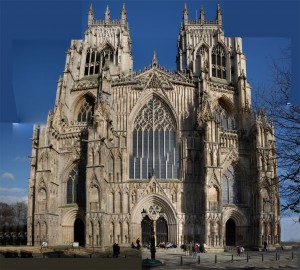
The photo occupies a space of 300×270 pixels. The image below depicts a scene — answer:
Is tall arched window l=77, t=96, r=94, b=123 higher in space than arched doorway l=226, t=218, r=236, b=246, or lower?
higher

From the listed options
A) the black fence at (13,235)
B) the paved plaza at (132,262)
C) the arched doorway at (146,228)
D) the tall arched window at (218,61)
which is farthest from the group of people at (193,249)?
the tall arched window at (218,61)

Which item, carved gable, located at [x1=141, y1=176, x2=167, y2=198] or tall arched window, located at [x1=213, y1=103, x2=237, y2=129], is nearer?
carved gable, located at [x1=141, y1=176, x2=167, y2=198]

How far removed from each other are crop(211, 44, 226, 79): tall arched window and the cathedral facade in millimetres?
1900

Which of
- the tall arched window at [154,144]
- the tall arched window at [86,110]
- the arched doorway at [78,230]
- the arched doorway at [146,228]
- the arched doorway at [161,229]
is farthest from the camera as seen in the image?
the tall arched window at [86,110]

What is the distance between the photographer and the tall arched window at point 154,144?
76.4 feet

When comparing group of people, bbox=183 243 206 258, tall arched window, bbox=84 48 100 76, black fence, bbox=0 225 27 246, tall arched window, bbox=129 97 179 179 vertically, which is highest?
tall arched window, bbox=84 48 100 76

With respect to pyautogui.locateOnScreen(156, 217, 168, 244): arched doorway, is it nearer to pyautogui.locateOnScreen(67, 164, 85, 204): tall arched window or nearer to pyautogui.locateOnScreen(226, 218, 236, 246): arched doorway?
pyautogui.locateOnScreen(226, 218, 236, 246): arched doorway

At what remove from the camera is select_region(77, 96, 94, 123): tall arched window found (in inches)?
1043

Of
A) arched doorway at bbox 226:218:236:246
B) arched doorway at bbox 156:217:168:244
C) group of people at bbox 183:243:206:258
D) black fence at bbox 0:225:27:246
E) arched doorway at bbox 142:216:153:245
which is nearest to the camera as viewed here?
black fence at bbox 0:225:27:246

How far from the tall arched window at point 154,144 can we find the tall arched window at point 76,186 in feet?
9.30

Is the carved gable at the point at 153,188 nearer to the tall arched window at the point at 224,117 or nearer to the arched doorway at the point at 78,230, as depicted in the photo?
the arched doorway at the point at 78,230

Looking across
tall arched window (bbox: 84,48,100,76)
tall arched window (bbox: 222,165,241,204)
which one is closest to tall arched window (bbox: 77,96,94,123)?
tall arched window (bbox: 84,48,100,76)

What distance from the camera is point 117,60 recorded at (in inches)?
1099

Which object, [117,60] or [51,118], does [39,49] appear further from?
[117,60]
